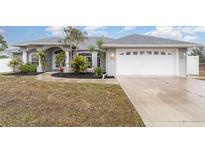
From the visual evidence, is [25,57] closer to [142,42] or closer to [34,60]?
[34,60]

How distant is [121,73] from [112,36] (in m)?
12.0

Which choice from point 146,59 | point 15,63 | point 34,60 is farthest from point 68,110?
point 34,60

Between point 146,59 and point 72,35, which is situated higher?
point 72,35

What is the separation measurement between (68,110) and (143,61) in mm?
11337

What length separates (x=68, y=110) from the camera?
6496 mm

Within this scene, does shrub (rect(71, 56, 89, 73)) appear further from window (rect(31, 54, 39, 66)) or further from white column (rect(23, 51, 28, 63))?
white column (rect(23, 51, 28, 63))

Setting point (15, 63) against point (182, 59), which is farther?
point (15, 63)

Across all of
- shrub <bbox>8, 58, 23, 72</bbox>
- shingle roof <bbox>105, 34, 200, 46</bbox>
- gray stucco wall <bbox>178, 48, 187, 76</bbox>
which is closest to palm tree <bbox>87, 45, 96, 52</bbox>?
shingle roof <bbox>105, 34, 200, 46</bbox>

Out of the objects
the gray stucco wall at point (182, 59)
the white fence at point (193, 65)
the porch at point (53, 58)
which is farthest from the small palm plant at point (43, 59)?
the white fence at point (193, 65)

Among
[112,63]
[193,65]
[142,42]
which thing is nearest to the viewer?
[112,63]

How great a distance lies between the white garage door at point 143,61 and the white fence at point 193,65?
303cm
